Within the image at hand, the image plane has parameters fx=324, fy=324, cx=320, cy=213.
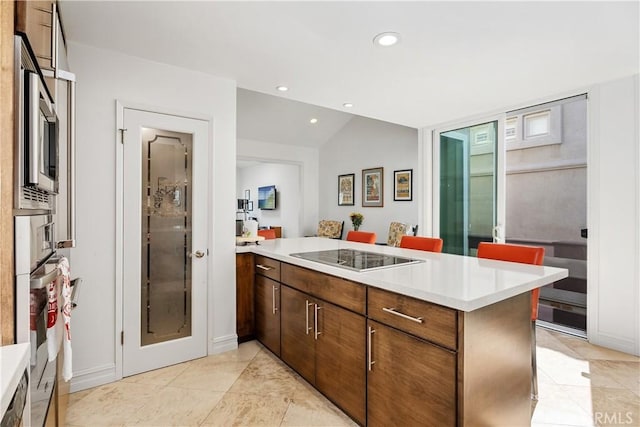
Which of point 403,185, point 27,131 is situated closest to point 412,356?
point 27,131

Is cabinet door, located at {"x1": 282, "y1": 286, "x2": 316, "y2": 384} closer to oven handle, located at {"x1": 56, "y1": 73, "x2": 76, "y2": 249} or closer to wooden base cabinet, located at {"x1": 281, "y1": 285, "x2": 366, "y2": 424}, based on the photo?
wooden base cabinet, located at {"x1": 281, "y1": 285, "x2": 366, "y2": 424}

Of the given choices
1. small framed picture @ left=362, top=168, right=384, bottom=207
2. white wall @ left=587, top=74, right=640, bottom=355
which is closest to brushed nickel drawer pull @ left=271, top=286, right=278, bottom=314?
white wall @ left=587, top=74, right=640, bottom=355

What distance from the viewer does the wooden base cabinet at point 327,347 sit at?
175 cm

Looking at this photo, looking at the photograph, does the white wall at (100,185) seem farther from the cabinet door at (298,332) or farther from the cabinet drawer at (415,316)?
the cabinet drawer at (415,316)

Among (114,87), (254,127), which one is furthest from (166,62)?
(254,127)

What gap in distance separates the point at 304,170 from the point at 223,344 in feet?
16.6

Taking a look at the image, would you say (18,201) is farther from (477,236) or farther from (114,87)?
(477,236)

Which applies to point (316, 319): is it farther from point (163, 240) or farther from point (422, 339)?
point (163, 240)

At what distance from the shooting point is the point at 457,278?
5.34ft

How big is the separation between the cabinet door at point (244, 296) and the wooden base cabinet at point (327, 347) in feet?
2.05

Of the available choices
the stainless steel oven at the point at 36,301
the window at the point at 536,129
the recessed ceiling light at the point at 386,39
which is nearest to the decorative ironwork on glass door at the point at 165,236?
the stainless steel oven at the point at 36,301

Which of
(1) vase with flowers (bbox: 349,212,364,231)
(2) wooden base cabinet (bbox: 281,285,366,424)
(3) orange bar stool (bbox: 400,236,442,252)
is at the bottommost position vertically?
(2) wooden base cabinet (bbox: 281,285,366,424)

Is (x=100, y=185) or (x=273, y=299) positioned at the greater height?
(x=100, y=185)

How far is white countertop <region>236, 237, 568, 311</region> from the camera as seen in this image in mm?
1308
